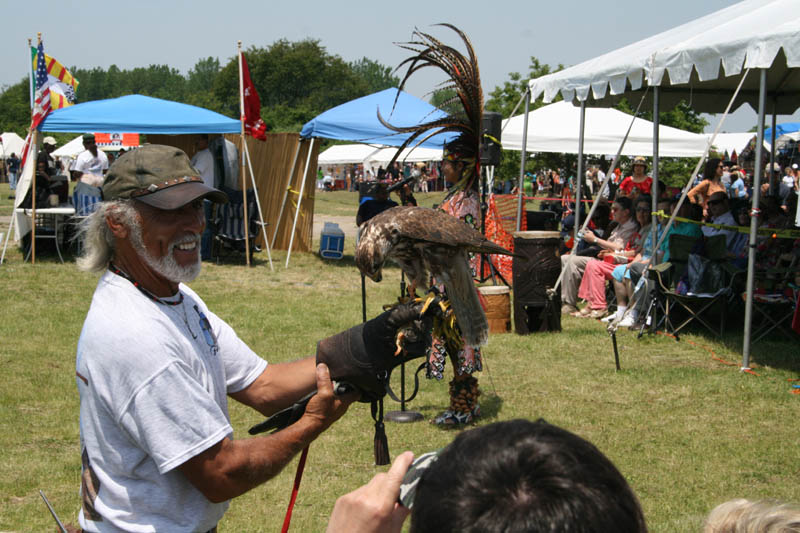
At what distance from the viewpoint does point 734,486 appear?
4.45m

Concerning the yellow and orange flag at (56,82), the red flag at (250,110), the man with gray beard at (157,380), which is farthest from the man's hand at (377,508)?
the yellow and orange flag at (56,82)

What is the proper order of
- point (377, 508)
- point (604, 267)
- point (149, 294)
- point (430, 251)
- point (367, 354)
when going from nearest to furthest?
1. point (377, 508)
2. point (149, 294)
3. point (367, 354)
4. point (430, 251)
5. point (604, 267)

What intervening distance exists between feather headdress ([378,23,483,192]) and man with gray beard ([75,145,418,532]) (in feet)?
9.39

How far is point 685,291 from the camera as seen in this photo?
8.19 metres

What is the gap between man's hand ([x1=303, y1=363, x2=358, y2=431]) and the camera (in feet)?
7.50

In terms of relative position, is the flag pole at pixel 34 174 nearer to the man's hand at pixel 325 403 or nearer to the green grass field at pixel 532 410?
the green grass field at pixel 532 410

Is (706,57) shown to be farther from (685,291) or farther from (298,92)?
(298,92)

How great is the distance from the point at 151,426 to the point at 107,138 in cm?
2922

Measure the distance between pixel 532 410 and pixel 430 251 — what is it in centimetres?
221

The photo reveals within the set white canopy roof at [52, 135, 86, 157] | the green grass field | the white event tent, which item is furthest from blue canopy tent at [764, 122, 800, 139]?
white canopy roof at [52, 135, 86, 157]

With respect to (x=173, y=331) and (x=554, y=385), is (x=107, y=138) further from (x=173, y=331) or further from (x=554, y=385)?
(x=173, y=331)

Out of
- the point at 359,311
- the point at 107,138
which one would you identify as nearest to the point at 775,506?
the point at 359,311

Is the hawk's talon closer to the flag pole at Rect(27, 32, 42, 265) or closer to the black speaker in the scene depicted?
the black speaker

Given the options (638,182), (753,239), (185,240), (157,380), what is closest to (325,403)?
(157,380)
